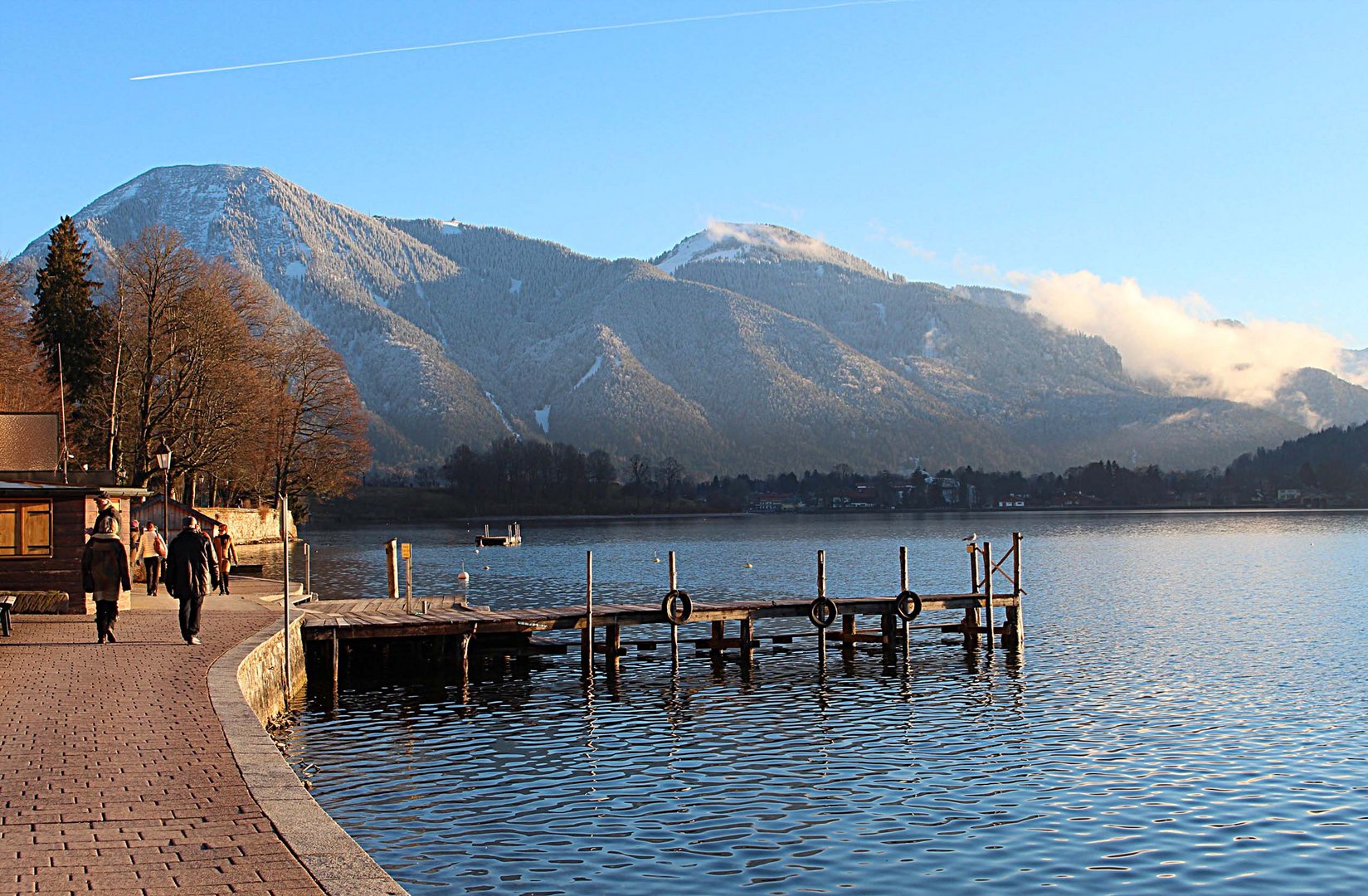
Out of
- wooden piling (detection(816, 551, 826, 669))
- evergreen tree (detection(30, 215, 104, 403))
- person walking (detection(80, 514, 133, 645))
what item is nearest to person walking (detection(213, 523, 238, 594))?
person walking (detection(80, 514, 133, 645))

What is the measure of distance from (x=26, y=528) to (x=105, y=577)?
320 inches

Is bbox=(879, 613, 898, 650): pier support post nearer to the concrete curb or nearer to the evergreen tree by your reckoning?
the concrete curb

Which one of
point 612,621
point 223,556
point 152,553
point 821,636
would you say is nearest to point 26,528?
point 152,553

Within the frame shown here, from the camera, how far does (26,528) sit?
29875mm

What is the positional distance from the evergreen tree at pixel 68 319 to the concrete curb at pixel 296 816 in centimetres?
5424

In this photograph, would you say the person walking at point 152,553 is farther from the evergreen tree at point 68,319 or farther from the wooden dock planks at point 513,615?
the evergreen tree at point 68,319

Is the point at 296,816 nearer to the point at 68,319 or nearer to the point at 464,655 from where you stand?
the point at 464,655

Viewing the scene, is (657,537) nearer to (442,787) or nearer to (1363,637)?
(1363,637)

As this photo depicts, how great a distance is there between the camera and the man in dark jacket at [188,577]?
2281cm

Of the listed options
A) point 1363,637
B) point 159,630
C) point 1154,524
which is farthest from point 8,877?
point 1154,524

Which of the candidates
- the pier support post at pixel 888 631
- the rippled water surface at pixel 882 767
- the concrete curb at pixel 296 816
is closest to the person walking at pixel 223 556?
the rippled water surface at pixel 882 767

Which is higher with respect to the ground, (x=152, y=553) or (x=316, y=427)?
(x=316, y=427)

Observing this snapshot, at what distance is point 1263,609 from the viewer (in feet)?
158

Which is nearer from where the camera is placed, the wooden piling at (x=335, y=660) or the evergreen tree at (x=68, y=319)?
the wooden piling at (x=335, y=660)
